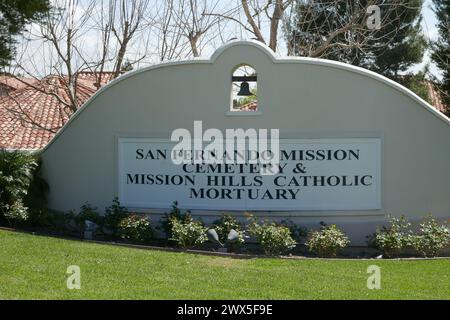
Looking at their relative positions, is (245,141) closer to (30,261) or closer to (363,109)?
(363,109)

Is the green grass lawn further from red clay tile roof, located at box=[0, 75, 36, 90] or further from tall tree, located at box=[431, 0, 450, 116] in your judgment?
tall tree, located at box=[431, 0, 450, 116]

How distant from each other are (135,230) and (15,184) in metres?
3.05

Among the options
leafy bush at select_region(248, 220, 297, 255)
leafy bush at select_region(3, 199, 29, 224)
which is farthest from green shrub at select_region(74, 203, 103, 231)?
leafy bush at select_region(248, 220, 297, 255)

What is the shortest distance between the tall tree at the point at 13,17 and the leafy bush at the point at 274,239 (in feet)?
24.5

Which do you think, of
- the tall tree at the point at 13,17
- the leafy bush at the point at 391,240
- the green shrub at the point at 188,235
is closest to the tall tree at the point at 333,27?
the tall tree at the point at 13,17

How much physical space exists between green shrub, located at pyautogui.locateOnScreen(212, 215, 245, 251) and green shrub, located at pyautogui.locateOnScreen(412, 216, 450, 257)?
3.03m

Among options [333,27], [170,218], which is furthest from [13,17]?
[333,27]

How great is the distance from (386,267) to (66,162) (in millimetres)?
7156

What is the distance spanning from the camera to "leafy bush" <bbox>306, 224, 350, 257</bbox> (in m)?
12.3

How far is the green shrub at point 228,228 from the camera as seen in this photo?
1256 centimetres

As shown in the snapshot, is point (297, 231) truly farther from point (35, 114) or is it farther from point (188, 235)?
point (35, 114)

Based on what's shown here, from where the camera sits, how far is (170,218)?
13.3 metres

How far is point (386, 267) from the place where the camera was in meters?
11.3

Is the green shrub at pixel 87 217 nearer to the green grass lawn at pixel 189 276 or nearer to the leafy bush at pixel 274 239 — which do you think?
the green grass lawn at pixel 189 276
